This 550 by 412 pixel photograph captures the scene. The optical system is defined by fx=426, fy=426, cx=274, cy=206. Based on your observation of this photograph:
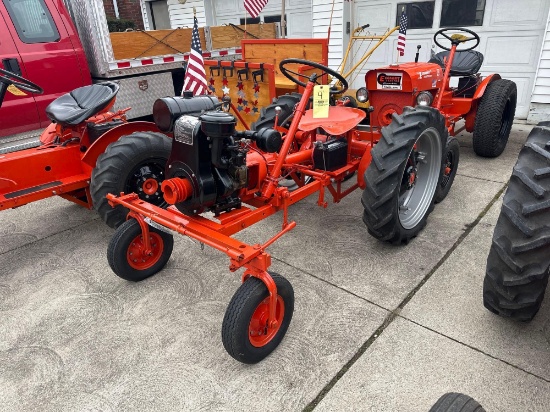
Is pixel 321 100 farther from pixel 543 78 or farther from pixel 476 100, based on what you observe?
pixel 543 78

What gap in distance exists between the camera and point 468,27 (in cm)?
679

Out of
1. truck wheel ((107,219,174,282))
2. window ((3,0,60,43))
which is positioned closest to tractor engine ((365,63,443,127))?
truck wheel ((107,219,174,282))

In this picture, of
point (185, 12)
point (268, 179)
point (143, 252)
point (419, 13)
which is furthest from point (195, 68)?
point (185, 12)

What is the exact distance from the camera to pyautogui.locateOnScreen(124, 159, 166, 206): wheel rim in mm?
Answer: 3459

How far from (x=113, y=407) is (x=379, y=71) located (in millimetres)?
3831

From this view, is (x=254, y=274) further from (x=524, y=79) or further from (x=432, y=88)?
(x=524, y=79)

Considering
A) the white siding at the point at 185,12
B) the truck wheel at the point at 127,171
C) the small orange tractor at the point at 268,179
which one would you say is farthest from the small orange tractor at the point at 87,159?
the white siding at the point at 185,12

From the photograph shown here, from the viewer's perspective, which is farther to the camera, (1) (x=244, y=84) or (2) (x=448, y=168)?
(1) (x=244, y=84)

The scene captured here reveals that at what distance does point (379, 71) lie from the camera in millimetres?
4430

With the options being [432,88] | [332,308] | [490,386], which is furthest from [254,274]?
[432,88]

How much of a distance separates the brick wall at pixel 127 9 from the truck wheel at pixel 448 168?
40.1 feet

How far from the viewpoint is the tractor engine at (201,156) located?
7.58 feet

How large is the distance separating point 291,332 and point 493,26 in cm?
626

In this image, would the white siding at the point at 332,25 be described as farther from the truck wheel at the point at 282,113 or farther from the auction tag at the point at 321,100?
the auction tag at the point at 321,100
